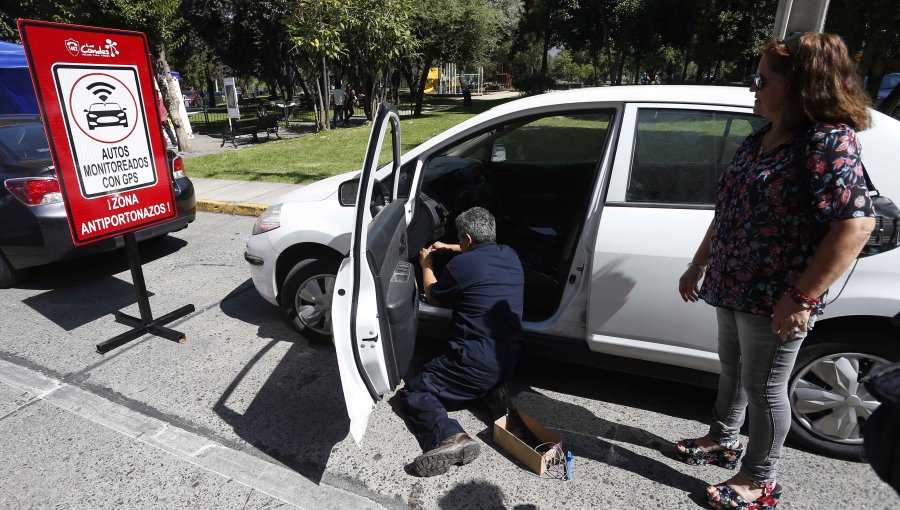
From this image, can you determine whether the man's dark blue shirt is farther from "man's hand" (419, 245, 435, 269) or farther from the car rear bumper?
the car rear bumper

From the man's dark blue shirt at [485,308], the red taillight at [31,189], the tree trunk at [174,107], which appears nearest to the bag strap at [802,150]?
the man's dark blue shirt at [485,308]

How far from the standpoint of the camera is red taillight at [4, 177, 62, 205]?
4.59 metres

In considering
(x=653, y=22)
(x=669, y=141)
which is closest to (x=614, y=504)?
(x=669, y=141)

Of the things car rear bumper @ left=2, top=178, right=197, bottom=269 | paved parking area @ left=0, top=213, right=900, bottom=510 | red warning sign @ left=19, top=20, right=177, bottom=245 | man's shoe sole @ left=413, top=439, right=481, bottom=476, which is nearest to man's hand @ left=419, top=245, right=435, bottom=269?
paved parking area @ left=0, top=213, right=900, bottom=510

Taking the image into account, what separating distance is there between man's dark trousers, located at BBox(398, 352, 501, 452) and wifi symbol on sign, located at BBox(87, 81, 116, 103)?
110 inches

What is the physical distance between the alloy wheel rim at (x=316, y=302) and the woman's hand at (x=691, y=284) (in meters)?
2.18

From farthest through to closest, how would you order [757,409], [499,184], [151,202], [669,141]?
[499,184]
[151,202]
[669,141]
[757,409]

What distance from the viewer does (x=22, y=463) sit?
2729 mm

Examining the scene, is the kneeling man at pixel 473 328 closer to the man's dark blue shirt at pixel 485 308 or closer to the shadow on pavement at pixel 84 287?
the man's dark blue shirt at pixel 485 308

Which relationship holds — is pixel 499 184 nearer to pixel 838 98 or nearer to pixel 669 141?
pixel 669 141

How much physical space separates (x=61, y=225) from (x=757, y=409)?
530 centimetres

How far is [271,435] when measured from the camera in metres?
2.90

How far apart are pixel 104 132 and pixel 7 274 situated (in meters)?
2.41

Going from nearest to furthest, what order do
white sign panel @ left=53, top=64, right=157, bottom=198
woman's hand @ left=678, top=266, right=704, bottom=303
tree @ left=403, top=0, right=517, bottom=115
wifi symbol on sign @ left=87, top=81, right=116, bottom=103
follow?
1. woman's hand @ left=678, top=266, right=704, bottom=303
2. white sign panel @ left=53, top=64, right=157, bottom=198
3. wifi symbol on sign @ left=87, top=81, right=116, bottom=103
4. tree @ left=403, top=0, right=517, bottom=115
